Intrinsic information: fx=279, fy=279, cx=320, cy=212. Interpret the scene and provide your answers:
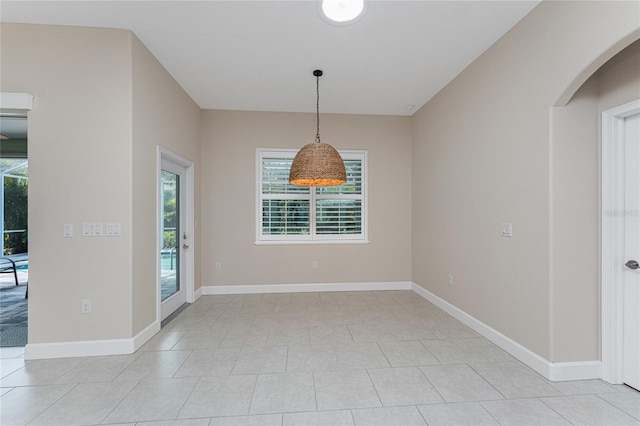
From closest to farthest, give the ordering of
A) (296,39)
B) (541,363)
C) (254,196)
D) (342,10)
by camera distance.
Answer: (541,363)
(342,10)
(296,39)
(254,196)

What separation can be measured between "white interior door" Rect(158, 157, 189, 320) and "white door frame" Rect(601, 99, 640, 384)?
13.6ft

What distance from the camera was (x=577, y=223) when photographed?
2162mm

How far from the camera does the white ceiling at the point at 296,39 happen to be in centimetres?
230

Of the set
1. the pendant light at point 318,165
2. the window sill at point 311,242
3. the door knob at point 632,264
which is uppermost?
the pendant light at point 318,165

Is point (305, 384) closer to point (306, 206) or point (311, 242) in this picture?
point (311, 242)

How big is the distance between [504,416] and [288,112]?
14.6ft

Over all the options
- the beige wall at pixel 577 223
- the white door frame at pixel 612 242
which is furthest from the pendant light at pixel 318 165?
the white door frame at pixel 612 242

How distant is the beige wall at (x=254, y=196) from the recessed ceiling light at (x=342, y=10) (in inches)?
89.2

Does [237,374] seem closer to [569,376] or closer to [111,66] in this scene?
[569,376]

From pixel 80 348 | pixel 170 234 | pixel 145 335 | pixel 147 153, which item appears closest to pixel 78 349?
pixel 80 348

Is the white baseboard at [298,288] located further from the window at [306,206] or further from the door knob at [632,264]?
the door knob at [632,264]

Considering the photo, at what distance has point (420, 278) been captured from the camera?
445 centimetres

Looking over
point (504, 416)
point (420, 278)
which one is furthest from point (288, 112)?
point (504, 416)

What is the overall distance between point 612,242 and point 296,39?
10.3 feet
